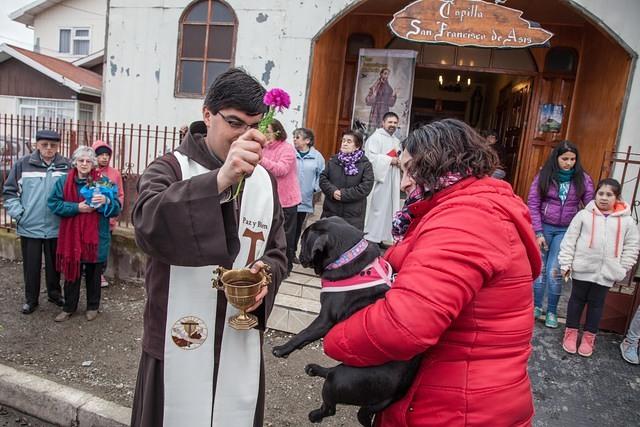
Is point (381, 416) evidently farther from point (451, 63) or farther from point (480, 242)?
point (451, 63)

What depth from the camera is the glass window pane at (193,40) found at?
8711 mm

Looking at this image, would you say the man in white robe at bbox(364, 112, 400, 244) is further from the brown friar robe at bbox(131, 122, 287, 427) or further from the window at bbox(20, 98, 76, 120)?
the window at bbox(20, 98, 76, 120)

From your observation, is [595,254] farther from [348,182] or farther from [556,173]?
[348,182]

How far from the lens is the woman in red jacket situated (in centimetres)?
129

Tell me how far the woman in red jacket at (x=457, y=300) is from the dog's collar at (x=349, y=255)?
8.3 inches

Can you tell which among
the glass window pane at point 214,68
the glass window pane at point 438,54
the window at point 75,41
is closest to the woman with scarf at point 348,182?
the glass window pane at point 214,68

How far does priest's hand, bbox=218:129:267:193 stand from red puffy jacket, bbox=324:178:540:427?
596 mm

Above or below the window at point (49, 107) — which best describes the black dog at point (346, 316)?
below

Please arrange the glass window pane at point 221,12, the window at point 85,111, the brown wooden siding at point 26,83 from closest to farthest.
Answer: the glass window pane at point 221,12
the brown wooden siding at point 26,83
the window at point 85,111

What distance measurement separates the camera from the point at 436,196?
154 centimetres

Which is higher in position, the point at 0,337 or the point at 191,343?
the point at 191,343

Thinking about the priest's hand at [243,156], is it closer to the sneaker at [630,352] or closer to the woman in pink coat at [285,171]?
the woman in pink coat at [285,171]

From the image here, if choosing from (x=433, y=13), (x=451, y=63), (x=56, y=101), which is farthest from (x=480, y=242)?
(x=56, y=101)

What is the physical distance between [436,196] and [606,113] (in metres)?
7.90
